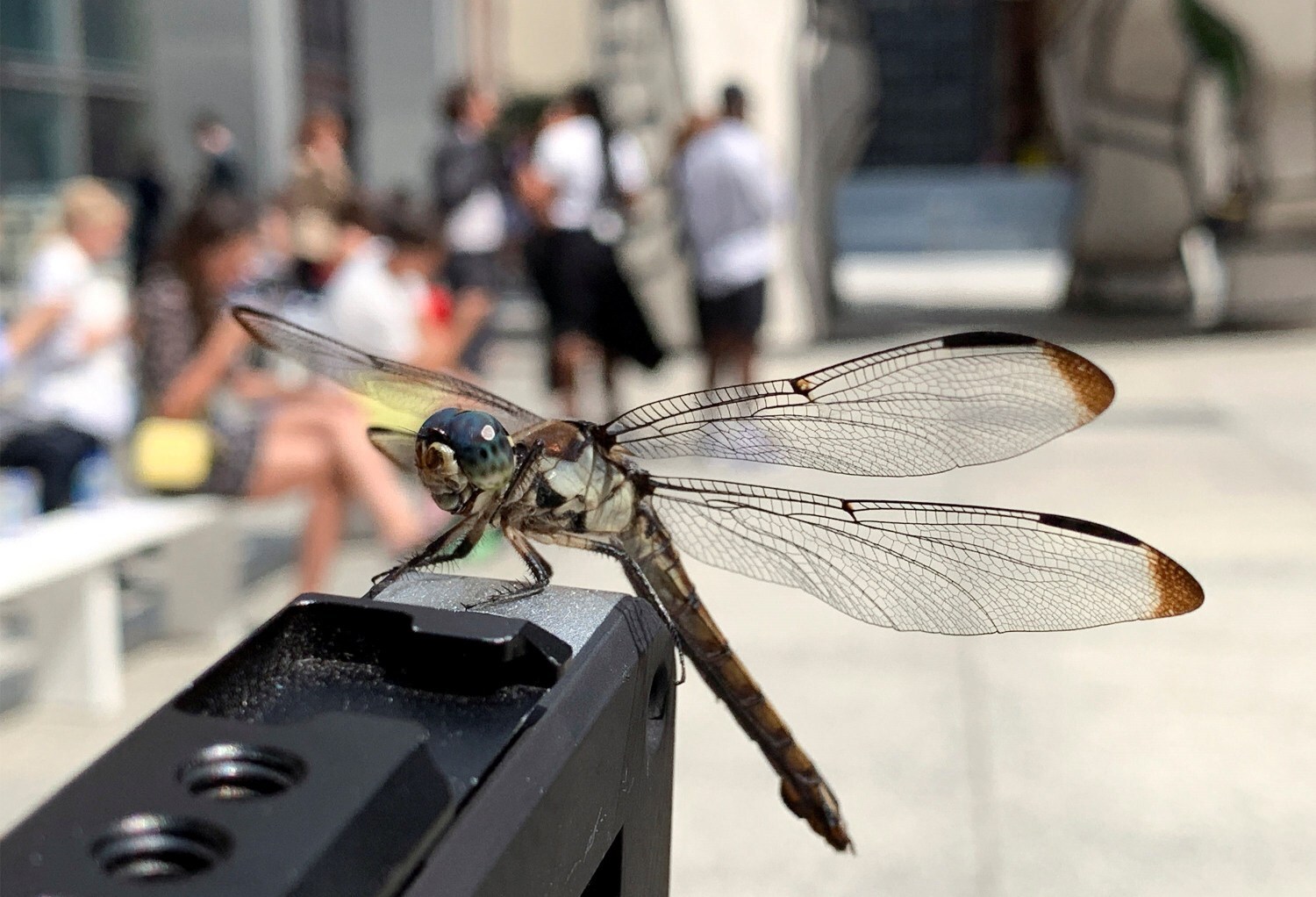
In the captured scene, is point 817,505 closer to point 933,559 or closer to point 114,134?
point 933,559

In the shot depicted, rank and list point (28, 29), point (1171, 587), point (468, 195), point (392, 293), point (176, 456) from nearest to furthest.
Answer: point (1171, 587) → point (176, 456) → point (392, 293) → point (468, 195) → point (28, 29)

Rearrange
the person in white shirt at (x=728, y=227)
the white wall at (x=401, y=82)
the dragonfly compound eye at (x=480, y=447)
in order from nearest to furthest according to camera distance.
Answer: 1. the dragonfly compound eye at (x=480, y=447)
2. the person in white shirt at (x=728, y=227)
3. the white wall at (x=401, y=82)

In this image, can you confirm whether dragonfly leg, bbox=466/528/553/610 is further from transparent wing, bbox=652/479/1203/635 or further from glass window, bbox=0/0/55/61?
glass window, bbox=0/0/55/61

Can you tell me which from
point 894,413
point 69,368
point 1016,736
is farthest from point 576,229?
point 894,413

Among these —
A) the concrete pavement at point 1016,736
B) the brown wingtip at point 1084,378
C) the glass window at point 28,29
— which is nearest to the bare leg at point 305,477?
the concrete pavement at point 1016,736

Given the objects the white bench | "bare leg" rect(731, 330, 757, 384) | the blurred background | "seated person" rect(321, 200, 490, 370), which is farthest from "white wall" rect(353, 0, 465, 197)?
the white bench

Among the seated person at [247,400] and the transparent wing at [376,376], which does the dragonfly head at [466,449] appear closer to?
the transparent wing at [376,376]
